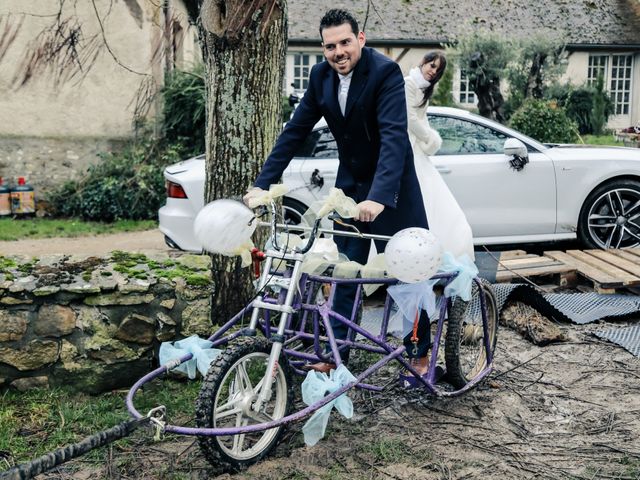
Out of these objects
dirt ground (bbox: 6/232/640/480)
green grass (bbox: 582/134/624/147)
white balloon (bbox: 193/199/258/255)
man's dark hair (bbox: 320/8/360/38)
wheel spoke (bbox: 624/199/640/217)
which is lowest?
dirt ground (bbox: 6/232/640/480)

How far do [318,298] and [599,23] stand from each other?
25153 millimetres

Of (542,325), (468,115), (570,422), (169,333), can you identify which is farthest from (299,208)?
(570,422)

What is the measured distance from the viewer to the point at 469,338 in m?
5.18

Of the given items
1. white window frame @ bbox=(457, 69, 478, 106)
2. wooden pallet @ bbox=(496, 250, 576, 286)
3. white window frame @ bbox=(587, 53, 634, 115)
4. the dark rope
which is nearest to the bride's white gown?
wooden pallet @ bbox=(496, 250, 576, 286)

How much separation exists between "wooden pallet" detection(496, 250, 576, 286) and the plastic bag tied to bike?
145 inches

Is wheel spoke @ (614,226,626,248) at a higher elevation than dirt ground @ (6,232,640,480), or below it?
higher

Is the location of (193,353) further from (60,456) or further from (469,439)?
(469,439)

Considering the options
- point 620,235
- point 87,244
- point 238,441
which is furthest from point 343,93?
point 87,244

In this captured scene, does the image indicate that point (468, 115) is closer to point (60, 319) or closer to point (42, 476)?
point (60, 319)

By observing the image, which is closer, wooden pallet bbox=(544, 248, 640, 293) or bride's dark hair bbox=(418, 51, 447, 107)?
bride's dark hair bbox=(418, 51, 447, 107)

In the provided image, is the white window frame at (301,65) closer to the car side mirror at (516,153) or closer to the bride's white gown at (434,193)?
the car side mirror at (516,153)

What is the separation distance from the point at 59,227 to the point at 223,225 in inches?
364

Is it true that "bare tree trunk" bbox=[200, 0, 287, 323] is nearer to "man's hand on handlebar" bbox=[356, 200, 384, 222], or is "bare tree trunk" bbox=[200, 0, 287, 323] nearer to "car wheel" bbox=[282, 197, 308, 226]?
A: "man's hand on handlebar" bbox=[356, 200, 384, 222]

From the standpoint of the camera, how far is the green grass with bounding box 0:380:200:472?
391cm
